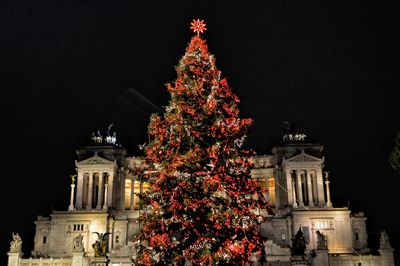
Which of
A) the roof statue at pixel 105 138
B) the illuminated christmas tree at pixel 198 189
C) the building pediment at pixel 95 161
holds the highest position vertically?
the roof statue at pixel 105 138

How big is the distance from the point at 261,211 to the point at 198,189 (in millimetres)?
45847

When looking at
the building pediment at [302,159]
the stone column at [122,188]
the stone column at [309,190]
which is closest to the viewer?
the stone column at [309,190]

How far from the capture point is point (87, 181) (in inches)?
3314

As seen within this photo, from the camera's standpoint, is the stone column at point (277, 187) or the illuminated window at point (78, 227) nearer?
the illuminated window at point (78, 227)

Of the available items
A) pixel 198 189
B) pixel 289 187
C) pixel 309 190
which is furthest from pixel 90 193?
pixel 198 189

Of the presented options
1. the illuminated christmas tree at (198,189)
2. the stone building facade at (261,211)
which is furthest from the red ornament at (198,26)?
the stone building facade at (261,211)

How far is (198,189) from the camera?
3744cm

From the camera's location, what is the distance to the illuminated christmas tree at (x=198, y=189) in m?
36.6

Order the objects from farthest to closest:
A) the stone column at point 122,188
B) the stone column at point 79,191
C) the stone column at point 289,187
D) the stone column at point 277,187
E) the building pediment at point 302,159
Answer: the stone column at point 122,188 → the stone column at point 277,187 → the building pediment at point 302,159 → the stone column at point 79,191 → the stone column at point 289,187

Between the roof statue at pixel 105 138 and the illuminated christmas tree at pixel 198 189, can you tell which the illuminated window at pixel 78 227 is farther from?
the illuminated christmas tree at pixel 198 189

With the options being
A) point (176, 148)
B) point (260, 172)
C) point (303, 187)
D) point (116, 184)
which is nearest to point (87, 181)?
point (116, 184)

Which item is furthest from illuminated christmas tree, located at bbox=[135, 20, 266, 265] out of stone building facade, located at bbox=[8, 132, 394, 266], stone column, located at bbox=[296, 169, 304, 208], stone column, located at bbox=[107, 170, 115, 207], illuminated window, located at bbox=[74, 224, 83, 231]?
stone column, located at bbox=[107, 170, 115, 207]

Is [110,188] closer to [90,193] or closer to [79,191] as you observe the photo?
[90,193]

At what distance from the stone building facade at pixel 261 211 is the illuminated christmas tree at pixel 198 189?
31.2 m
